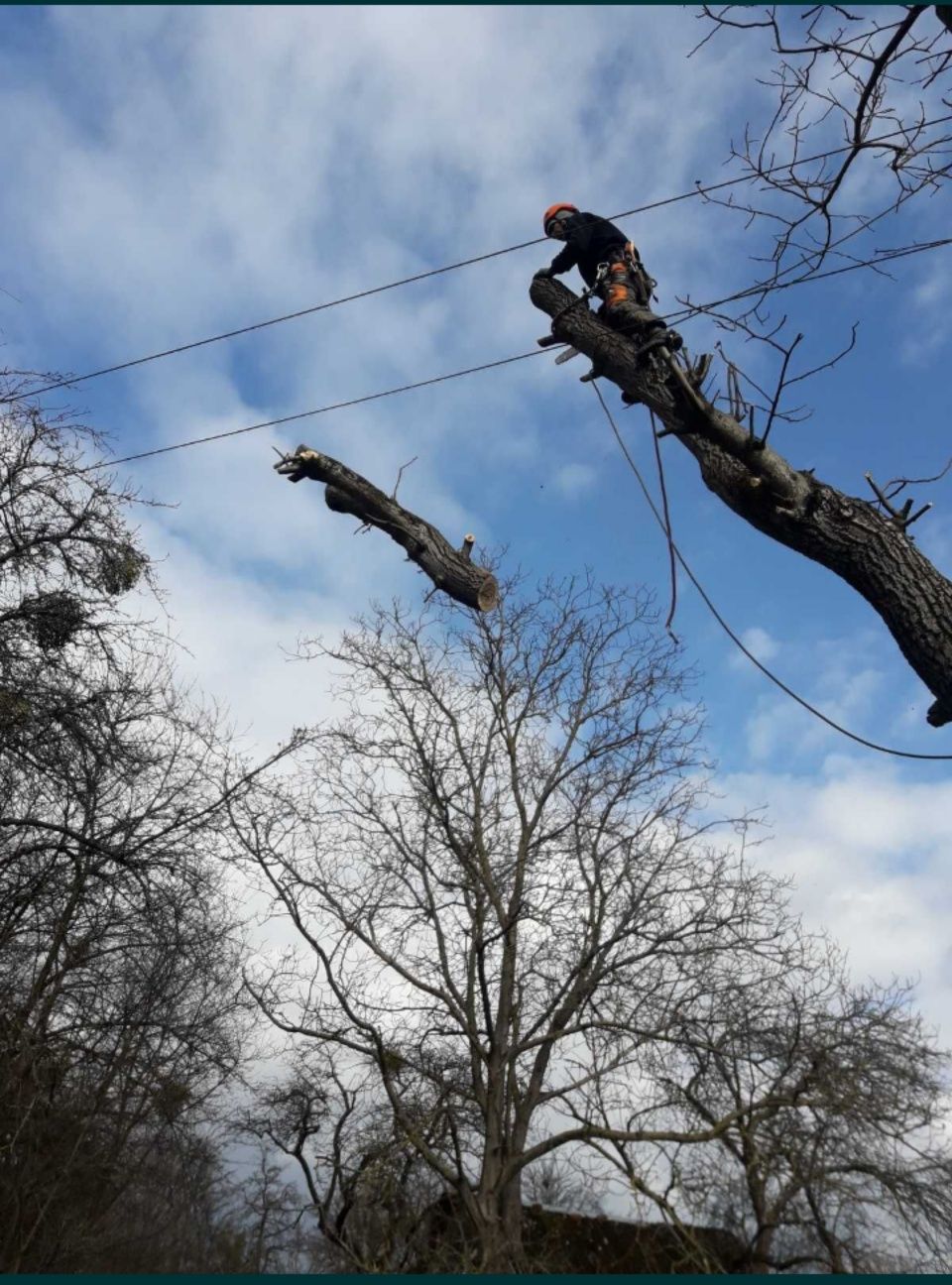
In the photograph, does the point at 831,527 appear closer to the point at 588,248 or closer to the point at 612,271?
the point at 612,271

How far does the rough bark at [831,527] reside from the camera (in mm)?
4199

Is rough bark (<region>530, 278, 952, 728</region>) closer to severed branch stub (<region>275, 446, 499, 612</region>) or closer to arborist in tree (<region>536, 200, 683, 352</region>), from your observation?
arborist in tree (<region>536, 200, 683, 352</region>)

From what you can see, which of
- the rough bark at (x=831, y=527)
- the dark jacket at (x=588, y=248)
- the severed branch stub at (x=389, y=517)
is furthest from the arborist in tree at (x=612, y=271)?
the severed branch stub at (x=389, y=517)

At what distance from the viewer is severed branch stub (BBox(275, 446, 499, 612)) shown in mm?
6020

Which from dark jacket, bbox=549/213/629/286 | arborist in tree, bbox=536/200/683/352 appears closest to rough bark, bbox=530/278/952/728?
arborist in tree, bbox=536/200/683/352

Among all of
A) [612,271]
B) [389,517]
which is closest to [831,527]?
[612,271]

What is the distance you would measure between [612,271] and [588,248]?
0.41 meters

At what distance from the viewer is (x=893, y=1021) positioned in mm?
10492

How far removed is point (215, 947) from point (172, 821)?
469 centimetres

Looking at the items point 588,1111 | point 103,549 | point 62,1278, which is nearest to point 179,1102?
point 588,1111

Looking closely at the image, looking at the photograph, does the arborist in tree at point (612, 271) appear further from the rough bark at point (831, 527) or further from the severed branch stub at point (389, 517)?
the severed branch stub at point (389, 517)

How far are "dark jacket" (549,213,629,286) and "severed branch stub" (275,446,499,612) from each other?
1682mm

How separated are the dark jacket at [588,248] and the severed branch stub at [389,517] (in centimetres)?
168

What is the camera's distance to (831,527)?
4.47 metres
